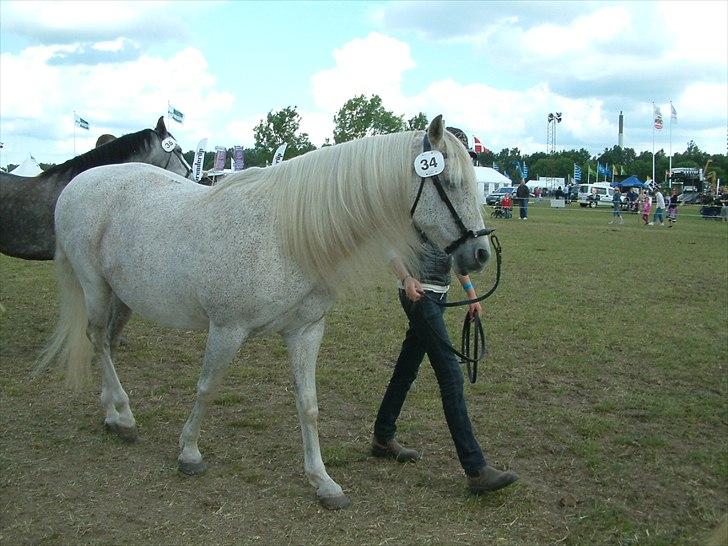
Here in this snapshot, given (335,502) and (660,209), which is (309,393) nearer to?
(335,502)

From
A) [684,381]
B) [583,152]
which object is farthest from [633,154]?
[684,381]

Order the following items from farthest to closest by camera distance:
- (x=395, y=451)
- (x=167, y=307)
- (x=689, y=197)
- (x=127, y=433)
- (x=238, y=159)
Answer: (x=689, y=197)
(x=238, y=159)
(x=127, y=433)
(x=395, y=451)
(x=167, y=307)

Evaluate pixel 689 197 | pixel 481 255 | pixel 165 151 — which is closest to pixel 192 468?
pixel 481 255

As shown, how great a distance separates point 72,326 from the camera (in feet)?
16.4

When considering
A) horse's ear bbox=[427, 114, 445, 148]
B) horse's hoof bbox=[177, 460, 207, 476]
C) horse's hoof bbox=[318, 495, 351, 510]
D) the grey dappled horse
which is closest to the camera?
horse's ear bbox=[427, 114, 445, 148]

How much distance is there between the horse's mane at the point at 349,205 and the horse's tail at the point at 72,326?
7.14ft

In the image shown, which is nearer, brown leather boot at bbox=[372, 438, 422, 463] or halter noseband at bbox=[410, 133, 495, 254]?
halter noseband at bbox=[410, 133, 495, 254]

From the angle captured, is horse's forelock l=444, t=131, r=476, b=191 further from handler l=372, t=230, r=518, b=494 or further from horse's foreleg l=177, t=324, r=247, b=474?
horse's foreleg l=177, t=324, r=247, b=474

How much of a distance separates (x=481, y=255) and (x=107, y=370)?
294 cm

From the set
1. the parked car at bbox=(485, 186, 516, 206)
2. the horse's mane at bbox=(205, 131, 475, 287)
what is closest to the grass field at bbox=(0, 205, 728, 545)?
the horse's mane at bbox=(205, 131, 475, 287)

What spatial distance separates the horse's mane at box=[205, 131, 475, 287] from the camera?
345 cm

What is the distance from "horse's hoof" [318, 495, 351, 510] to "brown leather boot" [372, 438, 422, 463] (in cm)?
70

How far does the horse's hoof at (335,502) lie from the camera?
3650mm

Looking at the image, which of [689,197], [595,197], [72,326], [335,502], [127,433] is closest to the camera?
[335,502]
